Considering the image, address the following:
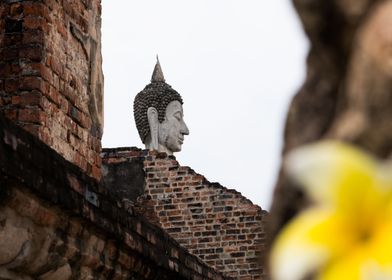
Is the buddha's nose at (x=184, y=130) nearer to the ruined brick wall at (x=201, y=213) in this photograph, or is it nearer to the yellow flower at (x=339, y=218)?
the ruined brick wall at (x=201, y=213)

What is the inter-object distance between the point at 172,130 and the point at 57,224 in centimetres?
818

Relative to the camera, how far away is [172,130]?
1148 centimetres

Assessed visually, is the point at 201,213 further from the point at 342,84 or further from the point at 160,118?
the point at 342,84

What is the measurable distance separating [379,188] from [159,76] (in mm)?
11902

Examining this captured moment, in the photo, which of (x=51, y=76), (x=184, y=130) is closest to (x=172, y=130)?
(x=184, y=130)

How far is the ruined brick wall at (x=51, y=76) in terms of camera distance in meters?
4.54

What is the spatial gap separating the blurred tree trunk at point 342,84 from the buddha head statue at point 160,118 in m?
10.8

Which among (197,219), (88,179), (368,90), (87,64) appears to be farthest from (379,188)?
(197,219)

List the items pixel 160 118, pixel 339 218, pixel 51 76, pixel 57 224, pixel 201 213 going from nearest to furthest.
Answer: pixel 339 218, pixel 57 224, pixel 51 76, pixel 201 213, pixel 160 118

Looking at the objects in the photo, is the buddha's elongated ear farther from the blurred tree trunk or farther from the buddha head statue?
the blurred tree trunk

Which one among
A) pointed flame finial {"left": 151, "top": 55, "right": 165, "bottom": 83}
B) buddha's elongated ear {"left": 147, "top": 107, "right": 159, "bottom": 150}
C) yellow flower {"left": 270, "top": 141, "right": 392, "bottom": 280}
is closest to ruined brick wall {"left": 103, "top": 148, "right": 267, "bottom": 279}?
buddha's elongated ear {"left": 147, "top": 107, "right": 159, "bottom": 150}

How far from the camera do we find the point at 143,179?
10555 millimetres

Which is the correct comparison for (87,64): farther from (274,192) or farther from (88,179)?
(274,192)

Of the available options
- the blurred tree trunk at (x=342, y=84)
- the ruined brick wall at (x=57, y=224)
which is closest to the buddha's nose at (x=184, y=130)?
the ruined brick wall at (x=57, y=224)
